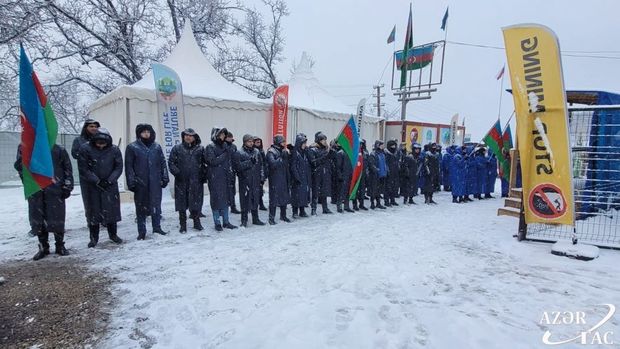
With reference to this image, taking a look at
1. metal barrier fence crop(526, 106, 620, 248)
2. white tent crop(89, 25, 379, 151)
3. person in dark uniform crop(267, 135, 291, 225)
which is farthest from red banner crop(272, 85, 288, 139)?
metal barrier fence crop(526, 106, 620, 248)

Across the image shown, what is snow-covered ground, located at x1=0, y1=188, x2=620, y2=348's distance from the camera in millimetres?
2875

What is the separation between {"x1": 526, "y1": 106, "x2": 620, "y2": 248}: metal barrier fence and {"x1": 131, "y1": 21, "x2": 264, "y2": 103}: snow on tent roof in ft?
28.3

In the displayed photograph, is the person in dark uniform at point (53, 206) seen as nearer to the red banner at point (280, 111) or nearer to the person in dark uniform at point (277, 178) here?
the person in dark uniform at point (277, 178)

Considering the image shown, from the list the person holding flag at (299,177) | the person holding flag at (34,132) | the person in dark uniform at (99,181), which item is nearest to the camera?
the person holding flag at (34,132)

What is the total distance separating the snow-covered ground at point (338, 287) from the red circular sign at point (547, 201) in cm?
59

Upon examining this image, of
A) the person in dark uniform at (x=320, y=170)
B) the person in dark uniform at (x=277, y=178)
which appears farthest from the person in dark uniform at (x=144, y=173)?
the person in dark uniform at (x=320, y=170)

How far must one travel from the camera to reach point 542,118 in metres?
5.04

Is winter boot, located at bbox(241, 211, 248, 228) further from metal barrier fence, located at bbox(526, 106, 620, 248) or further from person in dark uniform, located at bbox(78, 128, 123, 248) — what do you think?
metal barrier fence, located at bbox(526, 106, 620, 248)

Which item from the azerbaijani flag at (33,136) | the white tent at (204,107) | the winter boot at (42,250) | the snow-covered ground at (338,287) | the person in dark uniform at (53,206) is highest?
the white tent at (204,107)

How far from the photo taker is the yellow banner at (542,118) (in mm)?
4895

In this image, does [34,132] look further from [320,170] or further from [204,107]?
[204,107]

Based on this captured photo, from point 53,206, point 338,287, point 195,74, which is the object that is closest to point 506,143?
point 338,287

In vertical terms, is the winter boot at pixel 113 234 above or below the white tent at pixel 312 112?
below

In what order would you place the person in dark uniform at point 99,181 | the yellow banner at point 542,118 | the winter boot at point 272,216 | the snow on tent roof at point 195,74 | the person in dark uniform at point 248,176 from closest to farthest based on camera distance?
the yellow banner at point 542,118, the person in dark uniform at point 99,181, the person in dark uniform at point 248,176, the winter boot at point 272,216, the snow on tent roof at point 195,74
